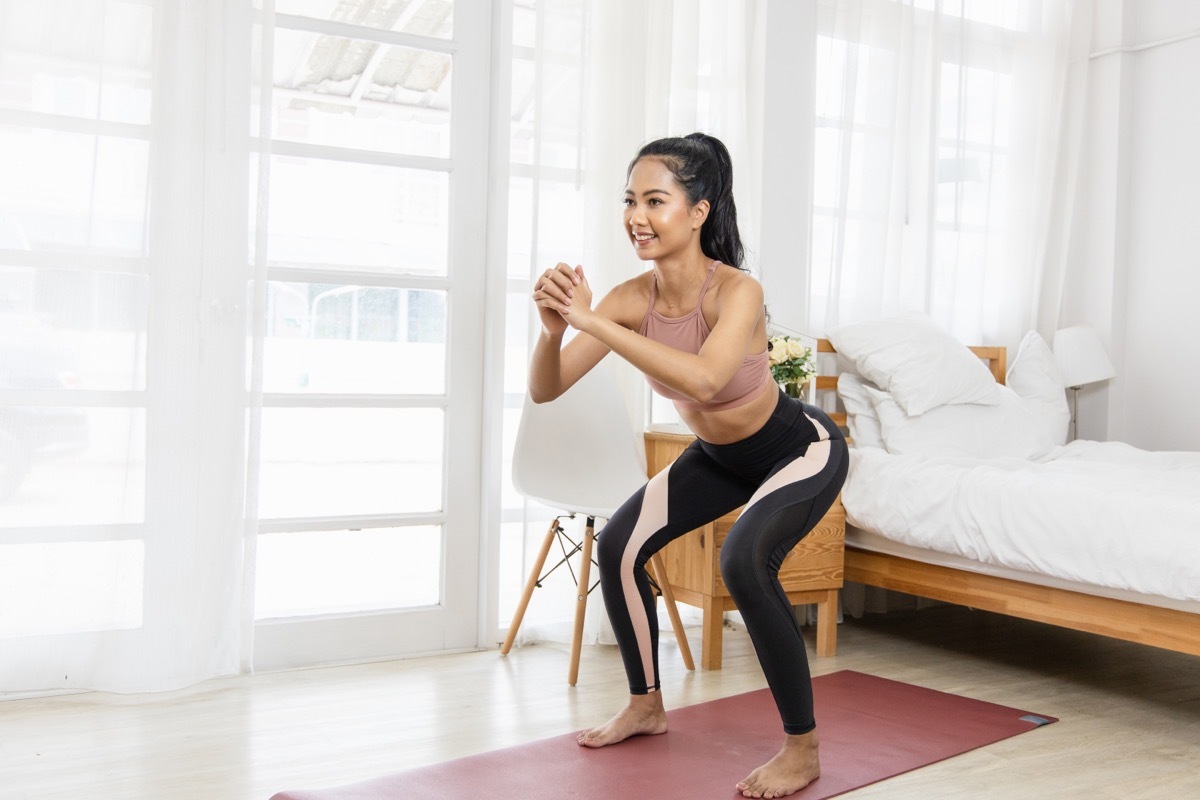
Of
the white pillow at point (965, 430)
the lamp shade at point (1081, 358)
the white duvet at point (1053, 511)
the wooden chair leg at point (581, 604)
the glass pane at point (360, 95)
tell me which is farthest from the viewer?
the lamp shade at point (1081, 358)

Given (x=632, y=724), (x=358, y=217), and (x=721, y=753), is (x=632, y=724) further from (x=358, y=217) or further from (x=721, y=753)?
(x=358, y=217)

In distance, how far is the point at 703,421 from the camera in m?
2.29

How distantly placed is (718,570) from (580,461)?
0.51 m

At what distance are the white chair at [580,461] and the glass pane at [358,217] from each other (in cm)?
55

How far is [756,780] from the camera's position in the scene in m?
2.12

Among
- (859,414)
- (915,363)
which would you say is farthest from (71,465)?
(915,363)

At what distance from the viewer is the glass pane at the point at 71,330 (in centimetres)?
269

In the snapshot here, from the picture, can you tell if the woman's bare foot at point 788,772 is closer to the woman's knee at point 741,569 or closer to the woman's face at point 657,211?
the woman's knee at point 741,569

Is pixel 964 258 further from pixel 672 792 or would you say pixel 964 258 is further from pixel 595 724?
pixel 672 792

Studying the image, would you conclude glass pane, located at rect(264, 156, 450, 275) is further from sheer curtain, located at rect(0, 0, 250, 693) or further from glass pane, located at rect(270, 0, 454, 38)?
glass pane, located at rect(270, 0, 454, 38)

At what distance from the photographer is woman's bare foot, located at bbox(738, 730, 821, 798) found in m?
2.10

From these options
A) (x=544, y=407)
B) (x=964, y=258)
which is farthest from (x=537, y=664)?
(x=964, y=258)

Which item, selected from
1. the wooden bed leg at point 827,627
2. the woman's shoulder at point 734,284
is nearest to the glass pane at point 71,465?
the woman's shoulder at point 734,284

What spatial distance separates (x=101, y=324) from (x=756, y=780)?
1865mm
